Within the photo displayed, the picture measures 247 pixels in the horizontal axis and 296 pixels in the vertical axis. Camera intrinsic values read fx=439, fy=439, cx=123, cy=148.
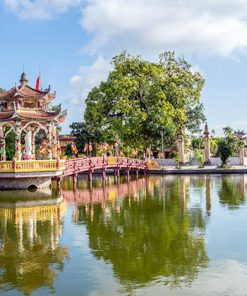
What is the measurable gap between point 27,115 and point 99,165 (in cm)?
898

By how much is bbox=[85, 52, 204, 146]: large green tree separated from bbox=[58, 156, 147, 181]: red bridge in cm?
282

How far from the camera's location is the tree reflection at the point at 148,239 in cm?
914

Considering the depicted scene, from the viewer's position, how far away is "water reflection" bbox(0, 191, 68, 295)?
8.87 metres

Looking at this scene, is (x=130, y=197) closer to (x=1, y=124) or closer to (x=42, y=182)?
(x=42, y=182)

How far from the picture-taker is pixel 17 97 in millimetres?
26938

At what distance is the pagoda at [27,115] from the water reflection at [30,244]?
6959 mm

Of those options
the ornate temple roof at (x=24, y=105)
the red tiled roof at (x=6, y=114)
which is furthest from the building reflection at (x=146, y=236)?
the red tiled roof at (x=6, y=114)

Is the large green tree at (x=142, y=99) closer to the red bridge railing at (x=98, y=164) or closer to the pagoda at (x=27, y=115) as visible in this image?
the red bridge railing at (x=98, y=164)

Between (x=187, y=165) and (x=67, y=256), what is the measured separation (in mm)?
38389

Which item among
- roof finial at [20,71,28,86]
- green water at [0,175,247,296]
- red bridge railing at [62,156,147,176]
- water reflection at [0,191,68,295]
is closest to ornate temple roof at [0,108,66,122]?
roof finial at [20,71,28,86]

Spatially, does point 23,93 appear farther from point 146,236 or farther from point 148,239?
point 148,239

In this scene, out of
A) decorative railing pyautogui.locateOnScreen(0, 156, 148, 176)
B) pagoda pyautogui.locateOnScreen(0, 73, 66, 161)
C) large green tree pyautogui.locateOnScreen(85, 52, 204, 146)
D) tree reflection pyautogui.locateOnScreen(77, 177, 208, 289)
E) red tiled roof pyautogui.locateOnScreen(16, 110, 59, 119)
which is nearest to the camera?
tree reflection pyautogui.locateOnScreen(77, 177, 208, 289)

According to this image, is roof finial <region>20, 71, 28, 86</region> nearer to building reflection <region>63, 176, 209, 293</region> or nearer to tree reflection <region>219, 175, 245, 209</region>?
building reflection <region>63, 176, 209, 293</region>

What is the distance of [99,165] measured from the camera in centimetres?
3431
